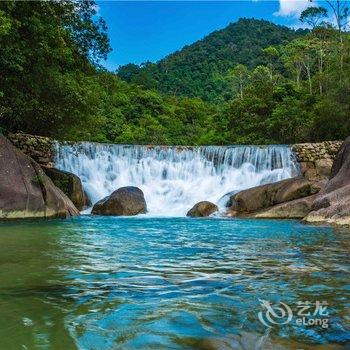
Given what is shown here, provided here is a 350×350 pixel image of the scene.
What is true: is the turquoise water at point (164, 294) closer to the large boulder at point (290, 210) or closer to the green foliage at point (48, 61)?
the green foliage at point (48, 61)

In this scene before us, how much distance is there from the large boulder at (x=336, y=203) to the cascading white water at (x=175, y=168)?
628 centimetres

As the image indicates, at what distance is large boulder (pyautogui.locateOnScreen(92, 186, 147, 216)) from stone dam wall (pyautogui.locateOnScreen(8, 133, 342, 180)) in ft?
14.5

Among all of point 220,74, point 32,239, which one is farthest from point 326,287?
point 220,74

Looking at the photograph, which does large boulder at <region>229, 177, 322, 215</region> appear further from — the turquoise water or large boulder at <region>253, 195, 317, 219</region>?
the turquoise water

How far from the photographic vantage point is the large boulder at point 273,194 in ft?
54.5

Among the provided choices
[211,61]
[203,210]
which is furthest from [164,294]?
[211,61]

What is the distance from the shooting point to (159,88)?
67.9m

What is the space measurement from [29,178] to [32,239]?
597cm

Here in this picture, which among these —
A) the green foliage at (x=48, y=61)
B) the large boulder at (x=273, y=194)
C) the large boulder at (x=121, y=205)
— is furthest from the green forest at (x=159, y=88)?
the large boulder at (x=273, y=194)

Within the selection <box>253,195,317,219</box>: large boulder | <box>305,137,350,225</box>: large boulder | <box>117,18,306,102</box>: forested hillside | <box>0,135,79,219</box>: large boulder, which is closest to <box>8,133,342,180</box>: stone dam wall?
<box>253,195,317,219</box>: large boulder

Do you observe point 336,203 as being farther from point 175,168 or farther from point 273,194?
point 175,168

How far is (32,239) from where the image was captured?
7828 mm

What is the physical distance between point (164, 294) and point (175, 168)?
18116 mm

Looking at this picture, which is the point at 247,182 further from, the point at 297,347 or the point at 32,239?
the point at 297,347
